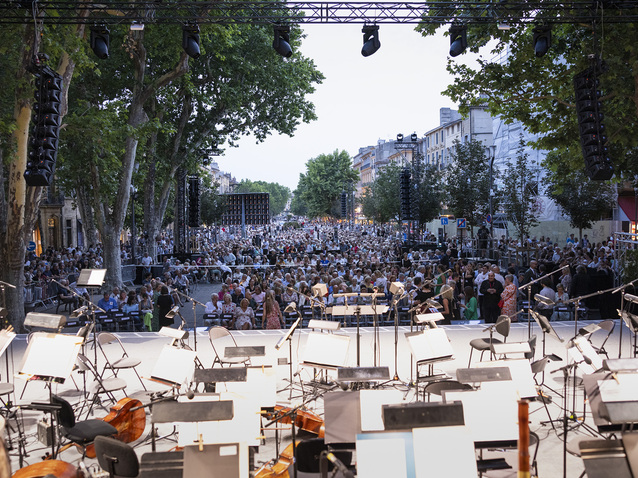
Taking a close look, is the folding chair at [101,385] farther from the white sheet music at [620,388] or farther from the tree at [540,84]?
the tree at [540,84]

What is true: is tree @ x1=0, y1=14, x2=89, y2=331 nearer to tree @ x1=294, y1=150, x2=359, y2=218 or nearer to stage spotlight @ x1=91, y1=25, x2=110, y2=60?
stage spotlight @ x1=91, y1=25, x2=110, y2=60

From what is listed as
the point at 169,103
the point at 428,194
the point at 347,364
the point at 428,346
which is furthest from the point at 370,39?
the point at 428,194

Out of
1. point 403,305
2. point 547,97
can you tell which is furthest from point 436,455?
point 547,97

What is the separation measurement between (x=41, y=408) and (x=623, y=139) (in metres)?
11.8

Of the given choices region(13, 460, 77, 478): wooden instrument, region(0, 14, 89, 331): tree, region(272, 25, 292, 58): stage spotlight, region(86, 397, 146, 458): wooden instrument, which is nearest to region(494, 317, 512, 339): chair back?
region(86, 397, 146, 458): wooden instrument

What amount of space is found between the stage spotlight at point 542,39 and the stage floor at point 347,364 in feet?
18.0

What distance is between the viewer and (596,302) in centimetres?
1418

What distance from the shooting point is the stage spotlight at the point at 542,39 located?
10.8 meters

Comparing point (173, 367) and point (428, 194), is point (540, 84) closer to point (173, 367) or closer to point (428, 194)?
point (173, 367)

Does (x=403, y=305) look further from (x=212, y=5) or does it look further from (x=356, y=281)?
(x=212, y=5)

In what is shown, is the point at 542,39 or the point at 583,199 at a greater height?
the point at 542,39

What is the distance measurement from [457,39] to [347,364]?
6.55 metres

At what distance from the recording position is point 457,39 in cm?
1134

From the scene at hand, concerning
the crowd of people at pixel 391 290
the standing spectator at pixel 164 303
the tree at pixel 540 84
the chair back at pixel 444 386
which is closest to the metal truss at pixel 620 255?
the crowd of people at pixel 391 290
